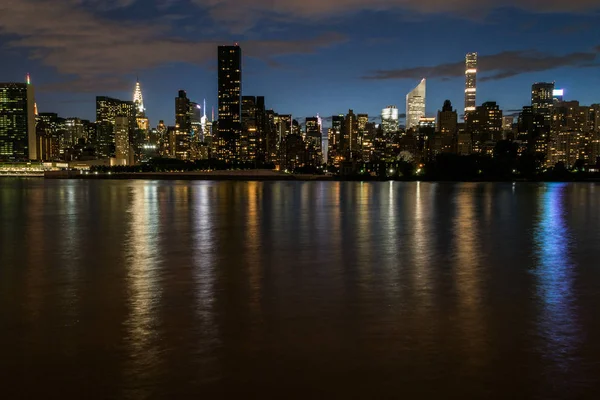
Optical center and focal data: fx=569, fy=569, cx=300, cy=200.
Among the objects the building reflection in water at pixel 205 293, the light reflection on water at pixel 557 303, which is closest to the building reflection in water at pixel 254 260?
the building reflection in water at pixel 205 293

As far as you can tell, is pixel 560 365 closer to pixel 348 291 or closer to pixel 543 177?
pixel 348 291

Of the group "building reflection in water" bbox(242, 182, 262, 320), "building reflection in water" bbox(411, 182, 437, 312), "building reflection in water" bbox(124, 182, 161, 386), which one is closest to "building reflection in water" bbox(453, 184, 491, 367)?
"building reflection in water" bbox(411, 182, 437, 312)

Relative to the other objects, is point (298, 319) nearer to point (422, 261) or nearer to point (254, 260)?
point (254, 260)

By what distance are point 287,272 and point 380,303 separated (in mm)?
4004

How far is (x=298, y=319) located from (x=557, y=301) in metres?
5.67

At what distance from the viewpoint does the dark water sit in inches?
298

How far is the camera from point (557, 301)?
1200 cm

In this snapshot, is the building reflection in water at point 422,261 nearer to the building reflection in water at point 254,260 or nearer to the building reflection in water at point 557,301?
the building reflection in water at point 557,301

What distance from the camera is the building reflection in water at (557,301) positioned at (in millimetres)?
8776

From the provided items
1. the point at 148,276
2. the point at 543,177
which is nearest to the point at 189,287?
the point at 148,276

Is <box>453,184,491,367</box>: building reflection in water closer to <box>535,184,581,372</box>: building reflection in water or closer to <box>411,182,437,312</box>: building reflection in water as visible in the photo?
<box>411,182,437,312</box>: building reflection in water

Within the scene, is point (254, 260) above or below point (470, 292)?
above

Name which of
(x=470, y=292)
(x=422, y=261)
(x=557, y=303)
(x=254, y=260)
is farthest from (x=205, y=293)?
(x=557, y=303)

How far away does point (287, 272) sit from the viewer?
15242 mm
